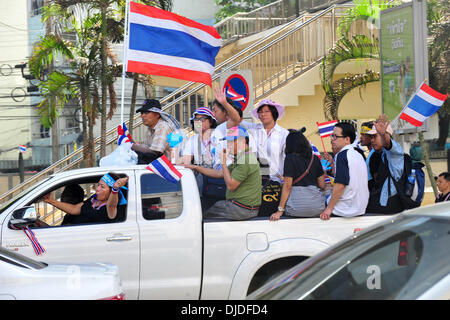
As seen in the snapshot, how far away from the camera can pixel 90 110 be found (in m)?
13.0

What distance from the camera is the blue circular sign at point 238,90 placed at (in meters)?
8.40

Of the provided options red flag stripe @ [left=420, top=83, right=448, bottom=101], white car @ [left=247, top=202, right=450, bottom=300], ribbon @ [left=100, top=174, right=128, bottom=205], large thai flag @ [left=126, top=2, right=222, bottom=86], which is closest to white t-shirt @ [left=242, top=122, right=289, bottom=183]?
red flag stripe @ [left=420, top=83, right=448, bottom=101]

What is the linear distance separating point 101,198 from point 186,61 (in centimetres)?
353

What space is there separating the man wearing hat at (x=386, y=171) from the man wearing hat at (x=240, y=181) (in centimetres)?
122

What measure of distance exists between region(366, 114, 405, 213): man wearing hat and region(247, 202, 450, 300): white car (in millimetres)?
3140

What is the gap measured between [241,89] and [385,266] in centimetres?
564

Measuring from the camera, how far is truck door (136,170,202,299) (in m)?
5.80

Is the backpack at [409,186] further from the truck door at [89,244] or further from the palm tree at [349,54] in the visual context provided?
the palm tree at [349,54]

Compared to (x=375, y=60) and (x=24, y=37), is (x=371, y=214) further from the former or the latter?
(x=24, y=37)

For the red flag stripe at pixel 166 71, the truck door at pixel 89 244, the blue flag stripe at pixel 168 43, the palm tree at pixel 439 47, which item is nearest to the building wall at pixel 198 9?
the palm tree at pixel 439 47

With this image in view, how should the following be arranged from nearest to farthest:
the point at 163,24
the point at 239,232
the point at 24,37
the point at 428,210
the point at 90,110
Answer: the point at 428,210
the point at 239,232
the point at 163,24
the point at 90,110
the point at 24,37

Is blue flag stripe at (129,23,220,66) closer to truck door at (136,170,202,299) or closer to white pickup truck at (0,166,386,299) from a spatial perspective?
white pickup truck at (0,166,386,299)

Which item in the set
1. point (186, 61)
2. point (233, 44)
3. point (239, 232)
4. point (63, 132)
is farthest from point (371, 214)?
point (63, 132)

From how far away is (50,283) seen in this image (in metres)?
4.06
